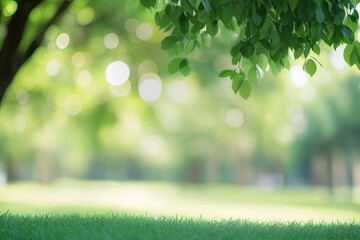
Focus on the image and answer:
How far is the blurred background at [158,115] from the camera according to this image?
16.3 metres

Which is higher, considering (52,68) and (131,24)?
(131,24)

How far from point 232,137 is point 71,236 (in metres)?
32.3

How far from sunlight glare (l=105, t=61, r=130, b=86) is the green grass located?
30.9 feet

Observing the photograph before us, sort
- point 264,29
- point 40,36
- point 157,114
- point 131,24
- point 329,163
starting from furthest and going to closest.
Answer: point 329,163, point 157,114, point 131,24, point 40,36, point 264,29

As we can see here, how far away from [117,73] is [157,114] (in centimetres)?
318

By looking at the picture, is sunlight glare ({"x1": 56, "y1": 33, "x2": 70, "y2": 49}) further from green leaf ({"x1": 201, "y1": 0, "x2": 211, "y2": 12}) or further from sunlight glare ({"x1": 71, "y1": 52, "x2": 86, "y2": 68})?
green leaf ({"x1": 201, "y1": 0, "x2": 211, "y2": 12})

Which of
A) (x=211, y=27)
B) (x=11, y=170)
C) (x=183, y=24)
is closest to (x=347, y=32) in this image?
(x=211, y=27)

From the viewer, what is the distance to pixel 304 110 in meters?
29.2

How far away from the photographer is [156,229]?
626 cm

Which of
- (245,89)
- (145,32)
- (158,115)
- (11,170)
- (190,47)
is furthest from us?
(11,170)

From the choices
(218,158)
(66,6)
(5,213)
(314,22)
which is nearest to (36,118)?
(66,6)

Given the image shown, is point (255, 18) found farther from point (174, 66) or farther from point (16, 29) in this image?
point (16, 29)

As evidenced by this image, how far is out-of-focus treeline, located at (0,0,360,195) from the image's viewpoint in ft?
53.4

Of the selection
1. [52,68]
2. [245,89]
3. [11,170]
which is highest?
[52,68]
